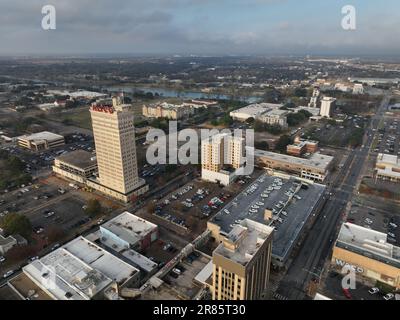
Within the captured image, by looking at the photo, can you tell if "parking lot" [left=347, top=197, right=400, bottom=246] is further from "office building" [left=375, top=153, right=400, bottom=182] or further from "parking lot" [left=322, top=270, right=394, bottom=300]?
"parking lot" [left=322, top=270, right=394, bottom=300]

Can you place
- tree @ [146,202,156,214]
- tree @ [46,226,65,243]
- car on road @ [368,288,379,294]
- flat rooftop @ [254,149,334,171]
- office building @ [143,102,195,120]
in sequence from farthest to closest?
office building @ [143,102,195,120] → flat rooftop @ [254,149,334,171] → tree @ [146,202,156,214] → tree @ [46,226,65,243] → car on road @ [368,288,379,294]

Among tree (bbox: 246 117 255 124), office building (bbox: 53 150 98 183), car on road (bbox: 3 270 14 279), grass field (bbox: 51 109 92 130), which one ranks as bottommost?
car on road (bbox: 3 270 14 279)

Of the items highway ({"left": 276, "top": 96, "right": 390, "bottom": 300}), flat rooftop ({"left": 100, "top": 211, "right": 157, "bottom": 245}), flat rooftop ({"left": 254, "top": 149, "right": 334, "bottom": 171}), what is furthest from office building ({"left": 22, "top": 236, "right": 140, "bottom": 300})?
flat rooftop ({"left": 254, "top": 149, "right": 334, "bottom": 171})

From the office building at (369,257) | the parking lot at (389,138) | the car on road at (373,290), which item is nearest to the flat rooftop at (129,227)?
the office building at (369,257)

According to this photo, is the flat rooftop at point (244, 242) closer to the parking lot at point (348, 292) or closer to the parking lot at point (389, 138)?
the parking lot at point (348, 292)
